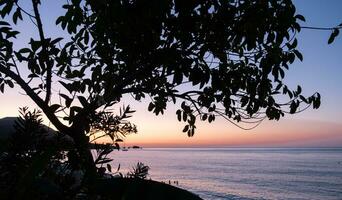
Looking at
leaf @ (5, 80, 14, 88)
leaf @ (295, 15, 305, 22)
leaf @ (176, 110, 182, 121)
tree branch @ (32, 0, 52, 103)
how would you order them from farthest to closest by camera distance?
leaf @ (176, 110, 182, 121) → leaf @ (5, 80, 14, 88) → leaf @ (295, 15, 305, 22) → tree branch @ (32, 0, 52, 103)

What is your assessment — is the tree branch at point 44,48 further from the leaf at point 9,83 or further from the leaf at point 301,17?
the leaf at point 301,17

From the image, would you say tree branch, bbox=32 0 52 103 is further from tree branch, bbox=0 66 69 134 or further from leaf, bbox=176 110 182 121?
leaf, bbox=176 110 182 121

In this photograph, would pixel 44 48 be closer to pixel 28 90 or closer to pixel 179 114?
pixel 28 90

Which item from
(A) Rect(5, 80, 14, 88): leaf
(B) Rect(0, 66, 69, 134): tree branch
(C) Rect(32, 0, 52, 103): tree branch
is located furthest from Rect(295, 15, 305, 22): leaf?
(A) Rect(5, 80, 14, 88): leaf

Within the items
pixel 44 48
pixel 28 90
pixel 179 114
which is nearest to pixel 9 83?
pixel 28 90

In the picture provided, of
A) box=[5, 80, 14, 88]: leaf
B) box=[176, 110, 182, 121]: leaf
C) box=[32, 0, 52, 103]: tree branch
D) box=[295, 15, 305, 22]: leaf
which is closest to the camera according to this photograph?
box=[32, 0, 52, 103]: tree branch

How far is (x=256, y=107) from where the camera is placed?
216 inches

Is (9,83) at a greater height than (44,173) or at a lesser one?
greater

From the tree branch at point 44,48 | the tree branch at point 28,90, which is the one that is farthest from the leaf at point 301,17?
the tree branch at point 28,90

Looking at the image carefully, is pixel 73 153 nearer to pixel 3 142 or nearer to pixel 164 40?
pixel 3 142

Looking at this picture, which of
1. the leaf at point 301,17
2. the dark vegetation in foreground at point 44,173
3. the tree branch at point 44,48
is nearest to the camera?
the dark vegetation in foreground at point 44,173

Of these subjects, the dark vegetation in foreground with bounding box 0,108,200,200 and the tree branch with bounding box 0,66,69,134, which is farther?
the tree branch with bounding box 0,66,69,134

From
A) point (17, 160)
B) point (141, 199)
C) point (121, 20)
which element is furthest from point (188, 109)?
point (17, 160)

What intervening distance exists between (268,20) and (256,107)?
153 cm
